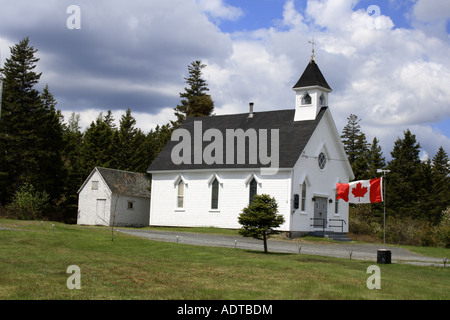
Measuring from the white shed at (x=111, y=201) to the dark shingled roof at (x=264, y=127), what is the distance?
472 cm

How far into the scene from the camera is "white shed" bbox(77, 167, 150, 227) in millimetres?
45562

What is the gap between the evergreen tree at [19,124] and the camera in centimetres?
5012

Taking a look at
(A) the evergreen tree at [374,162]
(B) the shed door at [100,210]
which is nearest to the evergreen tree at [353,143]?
(A) the evergreen tree at [374,162]

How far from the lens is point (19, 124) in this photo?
165 ft

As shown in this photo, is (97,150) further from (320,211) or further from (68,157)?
(320,211)

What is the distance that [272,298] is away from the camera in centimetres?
1172

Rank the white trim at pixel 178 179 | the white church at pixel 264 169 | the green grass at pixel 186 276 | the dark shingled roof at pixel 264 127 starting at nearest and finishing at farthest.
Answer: the green grass at pixel 186 276
the white church at pixel 264 169
the dark shingled roof at pixel 264 127
the white trim at pixel 178 179

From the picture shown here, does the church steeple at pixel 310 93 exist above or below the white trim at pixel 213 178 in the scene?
above

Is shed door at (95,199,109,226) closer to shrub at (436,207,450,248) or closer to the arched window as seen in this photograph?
the arched window

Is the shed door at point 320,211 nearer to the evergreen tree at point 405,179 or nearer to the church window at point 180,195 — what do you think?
the church window at point 180,195

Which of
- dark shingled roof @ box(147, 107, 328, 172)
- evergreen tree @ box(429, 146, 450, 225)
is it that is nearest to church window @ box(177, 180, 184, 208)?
dark shingled roof @ box(147, 107, 328, 172)

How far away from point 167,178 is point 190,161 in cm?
258
